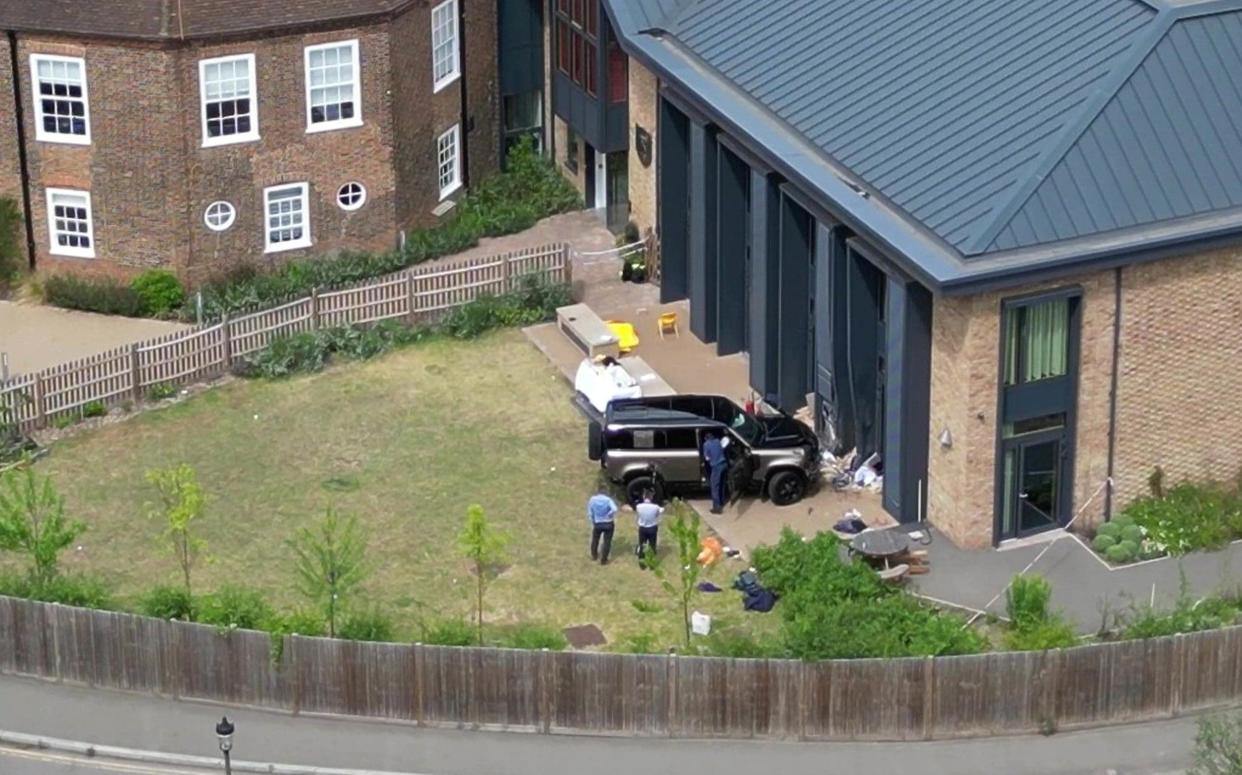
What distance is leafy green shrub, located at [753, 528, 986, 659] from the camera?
135 feet

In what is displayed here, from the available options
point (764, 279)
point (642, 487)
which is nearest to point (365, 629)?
point (642, 487)

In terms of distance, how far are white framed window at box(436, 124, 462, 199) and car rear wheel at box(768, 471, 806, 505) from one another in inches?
665

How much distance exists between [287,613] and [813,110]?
13493mm

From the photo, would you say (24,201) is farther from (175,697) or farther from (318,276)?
(175,697)

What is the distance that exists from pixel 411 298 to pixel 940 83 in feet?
42.9

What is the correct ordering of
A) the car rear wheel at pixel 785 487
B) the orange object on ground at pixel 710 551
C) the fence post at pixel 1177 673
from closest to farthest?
the fence post at pixel 1177 673 → the orange object on ground at pixel 710 551 → the car rear wheel at pixel 785 487

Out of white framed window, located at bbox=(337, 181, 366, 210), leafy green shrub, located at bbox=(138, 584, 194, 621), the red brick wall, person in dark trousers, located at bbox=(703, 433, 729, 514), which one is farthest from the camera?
white framed window, located at bbox=(337, 181, 366, 210)

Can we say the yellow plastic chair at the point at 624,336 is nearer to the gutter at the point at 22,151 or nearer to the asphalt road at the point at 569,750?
the gutter at the point at 22,151

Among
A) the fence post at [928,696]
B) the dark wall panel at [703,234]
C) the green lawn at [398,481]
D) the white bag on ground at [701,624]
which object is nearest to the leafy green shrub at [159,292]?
the green lawn at [398,481]

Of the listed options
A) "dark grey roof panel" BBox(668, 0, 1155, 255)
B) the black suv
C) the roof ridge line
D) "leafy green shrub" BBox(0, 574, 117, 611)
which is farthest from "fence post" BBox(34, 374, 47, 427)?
the roof ridge line

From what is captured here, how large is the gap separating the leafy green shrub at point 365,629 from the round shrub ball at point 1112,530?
12.0 metres

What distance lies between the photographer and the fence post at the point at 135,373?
2062 inches

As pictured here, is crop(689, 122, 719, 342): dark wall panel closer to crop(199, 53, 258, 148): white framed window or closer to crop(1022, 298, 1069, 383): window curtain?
crop(199, 53, 258, 148): white framed window

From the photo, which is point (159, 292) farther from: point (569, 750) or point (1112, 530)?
point (1112, 530)
